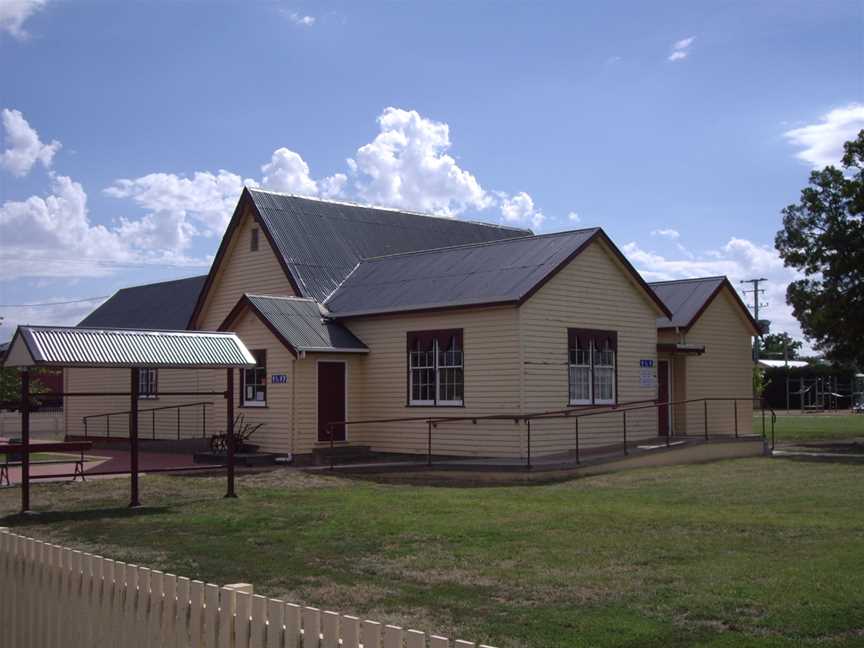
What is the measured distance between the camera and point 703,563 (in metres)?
10.4

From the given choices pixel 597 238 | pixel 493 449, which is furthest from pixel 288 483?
pixel 597 238

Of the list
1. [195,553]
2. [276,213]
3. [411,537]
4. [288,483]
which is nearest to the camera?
[195,553]

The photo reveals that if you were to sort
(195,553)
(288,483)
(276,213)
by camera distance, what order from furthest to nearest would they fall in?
(276,213), (288,483), (195,553)

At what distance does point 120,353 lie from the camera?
1630 cm

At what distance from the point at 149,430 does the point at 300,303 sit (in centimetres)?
937

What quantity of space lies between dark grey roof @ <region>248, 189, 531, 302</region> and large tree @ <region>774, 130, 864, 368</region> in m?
11.6

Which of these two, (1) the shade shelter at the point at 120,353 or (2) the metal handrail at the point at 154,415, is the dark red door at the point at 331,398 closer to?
(2) the metal handrail at the point at 154,415

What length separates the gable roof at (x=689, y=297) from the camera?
29.2 meters

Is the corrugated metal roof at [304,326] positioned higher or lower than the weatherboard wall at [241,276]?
lower

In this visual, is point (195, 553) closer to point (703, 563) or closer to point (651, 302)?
point (703, 563)

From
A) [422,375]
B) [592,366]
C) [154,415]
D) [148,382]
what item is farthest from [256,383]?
[148,382]

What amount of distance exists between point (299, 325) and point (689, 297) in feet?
39.5

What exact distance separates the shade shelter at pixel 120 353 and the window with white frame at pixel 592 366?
908 cm

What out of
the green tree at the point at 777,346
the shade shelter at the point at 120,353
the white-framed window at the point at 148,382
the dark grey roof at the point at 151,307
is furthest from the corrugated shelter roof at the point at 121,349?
the green tree at the point at 777,346
